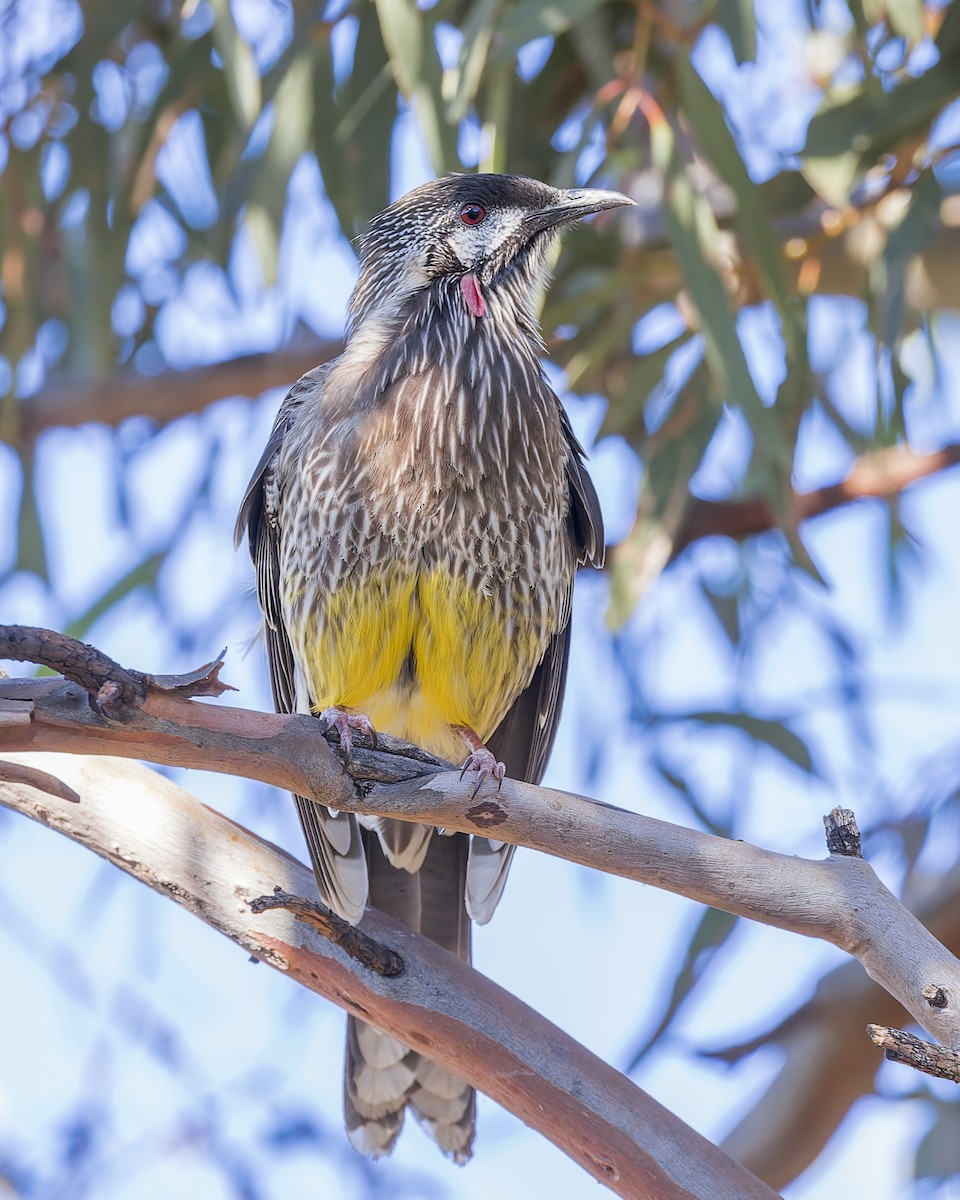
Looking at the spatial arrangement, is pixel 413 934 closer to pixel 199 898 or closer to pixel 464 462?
pixel 199 898

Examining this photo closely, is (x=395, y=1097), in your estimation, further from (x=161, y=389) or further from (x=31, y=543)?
(x=161, y=389)

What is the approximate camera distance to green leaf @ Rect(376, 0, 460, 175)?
3.04 meters

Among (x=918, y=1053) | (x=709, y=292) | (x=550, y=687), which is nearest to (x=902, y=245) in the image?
(x=709, y=292)

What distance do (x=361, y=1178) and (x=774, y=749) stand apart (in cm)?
179

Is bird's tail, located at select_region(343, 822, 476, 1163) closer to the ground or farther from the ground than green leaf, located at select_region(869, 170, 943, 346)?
closer to the ground

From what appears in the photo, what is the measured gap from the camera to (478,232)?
10.6ft

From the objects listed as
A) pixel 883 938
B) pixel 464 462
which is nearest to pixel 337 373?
pixel 464 462

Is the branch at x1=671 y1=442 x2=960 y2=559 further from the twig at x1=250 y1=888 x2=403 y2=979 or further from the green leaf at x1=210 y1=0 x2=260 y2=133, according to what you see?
the twig at x1=250 y1=888 x2=403 y2=979

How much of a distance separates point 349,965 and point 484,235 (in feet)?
5.14

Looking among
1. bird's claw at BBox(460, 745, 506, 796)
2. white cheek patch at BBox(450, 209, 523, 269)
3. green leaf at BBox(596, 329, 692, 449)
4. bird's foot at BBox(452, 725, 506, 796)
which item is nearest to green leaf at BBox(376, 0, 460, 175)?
white cheek patch at BBox(450, 209, 523, 269)

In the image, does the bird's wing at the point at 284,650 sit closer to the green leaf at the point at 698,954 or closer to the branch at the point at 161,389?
the green leaf at the point at 698,954

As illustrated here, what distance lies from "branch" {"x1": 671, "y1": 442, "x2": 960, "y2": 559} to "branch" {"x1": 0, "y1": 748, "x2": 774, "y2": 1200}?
207cm

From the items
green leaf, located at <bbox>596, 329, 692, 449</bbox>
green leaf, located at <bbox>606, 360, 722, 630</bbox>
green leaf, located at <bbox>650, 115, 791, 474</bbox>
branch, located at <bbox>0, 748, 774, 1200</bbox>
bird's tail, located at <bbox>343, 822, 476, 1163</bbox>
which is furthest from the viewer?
green leaf, located at <bbox>596, 329, 692, 449</bbox>

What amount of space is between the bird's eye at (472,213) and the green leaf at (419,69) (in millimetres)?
106
